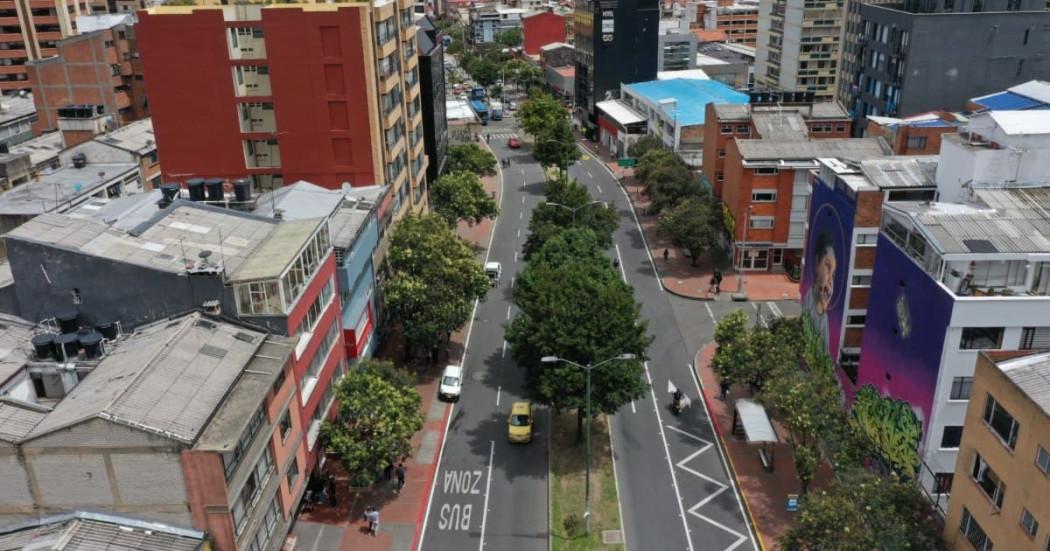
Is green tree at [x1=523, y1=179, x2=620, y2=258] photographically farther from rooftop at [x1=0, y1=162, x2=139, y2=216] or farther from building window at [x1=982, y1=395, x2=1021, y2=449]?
building window at [x1=982, y1=395, x2=1021, y2=449]

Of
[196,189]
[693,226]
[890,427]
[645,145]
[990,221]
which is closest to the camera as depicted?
[990,221]

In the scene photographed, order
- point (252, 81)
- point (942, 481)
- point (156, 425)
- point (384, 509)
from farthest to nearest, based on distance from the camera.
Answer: point (252, 81) → point (384, 509) → point (942, 481) → point (156, 425)

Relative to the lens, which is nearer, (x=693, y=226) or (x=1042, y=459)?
(x=1042, y=459)

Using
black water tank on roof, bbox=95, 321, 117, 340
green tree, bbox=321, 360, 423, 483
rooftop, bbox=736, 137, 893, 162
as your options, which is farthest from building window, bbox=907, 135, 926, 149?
black water tank on roof, bbox=95, 321, 117, 340

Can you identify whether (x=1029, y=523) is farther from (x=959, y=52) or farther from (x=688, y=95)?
(x=688, y=95)

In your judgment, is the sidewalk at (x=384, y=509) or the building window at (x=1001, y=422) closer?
the building window at (x=1001, y=422)

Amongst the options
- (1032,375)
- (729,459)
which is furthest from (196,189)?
(1032,375)

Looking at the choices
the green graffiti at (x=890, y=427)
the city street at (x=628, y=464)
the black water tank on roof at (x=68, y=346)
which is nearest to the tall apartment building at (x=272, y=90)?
the city street at (x=628, y=464)

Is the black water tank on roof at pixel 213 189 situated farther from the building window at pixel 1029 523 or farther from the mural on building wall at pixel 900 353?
the building window at pixel 1029 523
